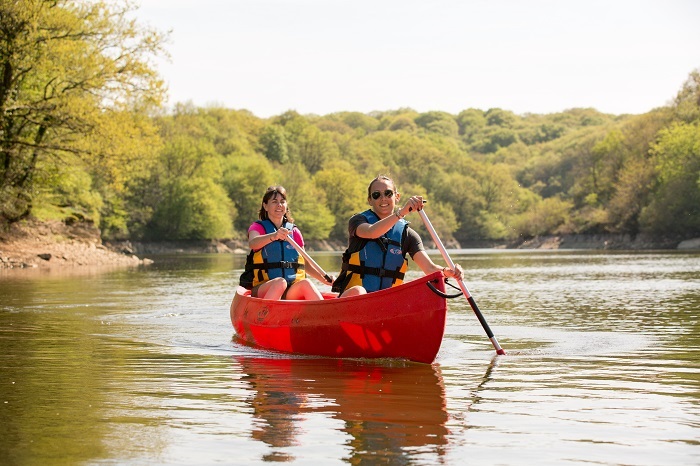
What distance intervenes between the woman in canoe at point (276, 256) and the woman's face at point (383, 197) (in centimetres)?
160

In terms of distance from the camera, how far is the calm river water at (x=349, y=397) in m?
5.33

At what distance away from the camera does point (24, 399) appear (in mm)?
6863

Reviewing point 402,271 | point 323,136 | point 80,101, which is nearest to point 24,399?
point 402,271

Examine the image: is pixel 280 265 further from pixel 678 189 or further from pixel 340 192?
pixel 340 192

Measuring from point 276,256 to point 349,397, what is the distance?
3986 millimetres

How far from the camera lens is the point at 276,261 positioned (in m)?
10.9

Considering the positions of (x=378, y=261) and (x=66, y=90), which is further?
(x=66, y=90)

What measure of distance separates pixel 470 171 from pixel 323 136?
21.4 m

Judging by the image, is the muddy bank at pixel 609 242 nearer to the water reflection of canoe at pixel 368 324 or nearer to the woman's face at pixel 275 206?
the woman's face at pixel 275 206

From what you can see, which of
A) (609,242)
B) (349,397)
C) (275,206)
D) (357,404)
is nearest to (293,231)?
(275,206)

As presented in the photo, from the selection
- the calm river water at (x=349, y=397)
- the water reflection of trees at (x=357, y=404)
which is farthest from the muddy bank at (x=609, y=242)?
the water reflection of trees at (x=357, y=404)

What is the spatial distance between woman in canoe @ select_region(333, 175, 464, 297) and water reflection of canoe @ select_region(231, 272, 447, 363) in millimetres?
299

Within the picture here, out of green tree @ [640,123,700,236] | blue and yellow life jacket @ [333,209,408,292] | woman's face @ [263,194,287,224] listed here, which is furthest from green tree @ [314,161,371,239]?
blue and yellow life jacket @ [333,209,408,292]

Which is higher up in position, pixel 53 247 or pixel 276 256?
pixel 276 256
